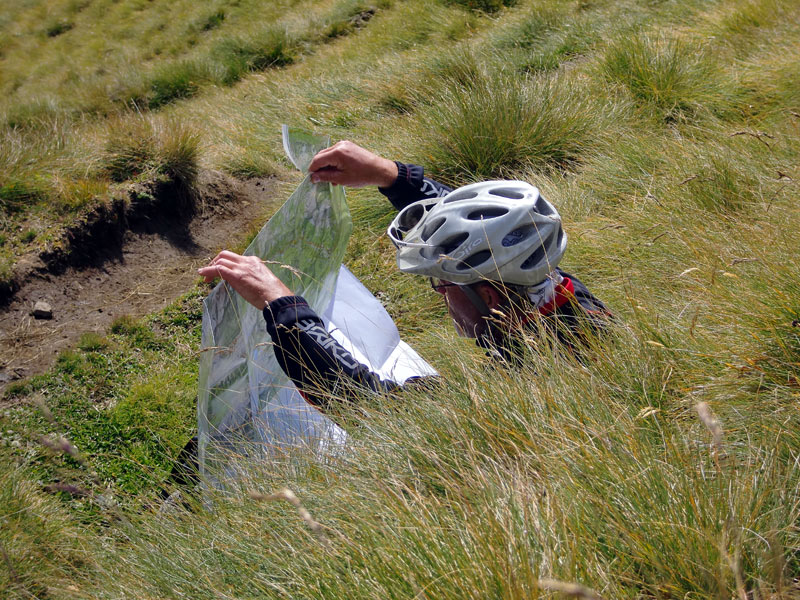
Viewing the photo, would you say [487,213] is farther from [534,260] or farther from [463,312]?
[463,312]

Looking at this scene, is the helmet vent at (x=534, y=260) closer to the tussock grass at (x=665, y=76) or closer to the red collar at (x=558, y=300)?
the red collar at (x=558, y=300)

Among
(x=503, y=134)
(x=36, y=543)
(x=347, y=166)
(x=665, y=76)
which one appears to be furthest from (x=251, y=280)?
(x=665, y=76)

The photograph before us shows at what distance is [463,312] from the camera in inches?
105

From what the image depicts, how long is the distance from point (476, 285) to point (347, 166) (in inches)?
31.6

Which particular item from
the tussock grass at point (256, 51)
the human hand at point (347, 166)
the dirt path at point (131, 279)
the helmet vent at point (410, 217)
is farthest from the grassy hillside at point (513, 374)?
the tussock grass at point (256, 51)

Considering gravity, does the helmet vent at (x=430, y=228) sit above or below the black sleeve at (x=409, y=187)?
above

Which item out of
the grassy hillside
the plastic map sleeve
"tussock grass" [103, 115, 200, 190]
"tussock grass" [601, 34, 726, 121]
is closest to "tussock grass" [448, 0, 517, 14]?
the grassy hillside

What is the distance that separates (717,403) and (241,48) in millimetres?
11289

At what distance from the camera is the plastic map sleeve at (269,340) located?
8.68 feet

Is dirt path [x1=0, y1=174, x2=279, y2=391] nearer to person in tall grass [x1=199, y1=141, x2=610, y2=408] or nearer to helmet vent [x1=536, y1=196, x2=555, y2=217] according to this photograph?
person in tall grass [x1=199, y1=141, x2=610, y2=408]

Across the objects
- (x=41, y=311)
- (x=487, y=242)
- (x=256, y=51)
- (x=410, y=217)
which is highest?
(x=487, y=242)

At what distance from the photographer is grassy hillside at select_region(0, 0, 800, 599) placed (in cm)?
158

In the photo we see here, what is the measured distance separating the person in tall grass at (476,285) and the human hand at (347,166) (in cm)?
40

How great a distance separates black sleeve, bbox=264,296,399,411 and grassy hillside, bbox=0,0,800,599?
0.14 meters
